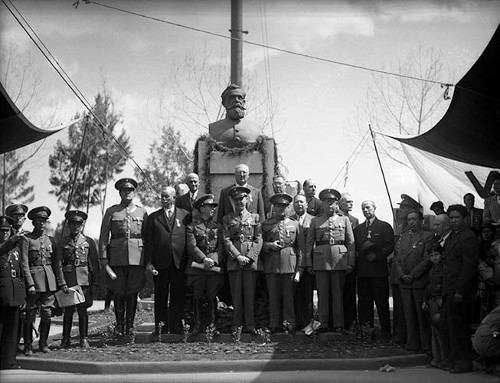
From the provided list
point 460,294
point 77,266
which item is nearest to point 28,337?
point 77,266

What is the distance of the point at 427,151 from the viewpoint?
36.6ft

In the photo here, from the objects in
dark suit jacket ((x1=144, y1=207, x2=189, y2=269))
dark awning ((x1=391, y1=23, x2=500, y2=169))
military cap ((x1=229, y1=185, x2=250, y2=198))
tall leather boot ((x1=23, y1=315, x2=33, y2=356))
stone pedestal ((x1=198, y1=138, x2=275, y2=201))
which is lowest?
tall leather boot ((x1=23, y1=315, x2=33, y2=356))

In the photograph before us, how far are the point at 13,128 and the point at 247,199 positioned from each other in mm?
3395

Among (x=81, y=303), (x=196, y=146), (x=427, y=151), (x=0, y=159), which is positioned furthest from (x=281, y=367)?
(x=0, y=159)

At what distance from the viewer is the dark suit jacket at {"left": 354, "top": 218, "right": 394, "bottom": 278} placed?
8788 mm

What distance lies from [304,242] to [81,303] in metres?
3.17

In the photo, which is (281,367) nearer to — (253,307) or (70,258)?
(253,307)

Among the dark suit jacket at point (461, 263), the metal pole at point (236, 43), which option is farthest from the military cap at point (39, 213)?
the metal pole at point (236, 43)

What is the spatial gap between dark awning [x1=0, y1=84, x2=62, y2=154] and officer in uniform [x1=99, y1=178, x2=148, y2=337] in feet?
5.40

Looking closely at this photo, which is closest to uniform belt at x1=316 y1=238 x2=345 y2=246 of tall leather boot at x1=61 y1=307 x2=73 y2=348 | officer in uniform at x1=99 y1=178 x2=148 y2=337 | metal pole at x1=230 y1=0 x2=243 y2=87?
officer in uniform at x1=99 y1=178 x2=148 y2=337

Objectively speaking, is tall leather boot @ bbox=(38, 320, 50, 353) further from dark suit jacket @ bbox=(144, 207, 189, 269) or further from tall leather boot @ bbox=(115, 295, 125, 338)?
dark suit jacket @ bbox=(144, 207, 189, 269)

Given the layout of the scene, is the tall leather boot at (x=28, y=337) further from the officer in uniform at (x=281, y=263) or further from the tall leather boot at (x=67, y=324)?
the officer in uniform at (x=281, y=263)

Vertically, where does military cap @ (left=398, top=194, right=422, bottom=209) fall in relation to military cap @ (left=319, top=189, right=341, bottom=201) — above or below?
below

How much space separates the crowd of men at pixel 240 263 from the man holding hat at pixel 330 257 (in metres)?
0.01
